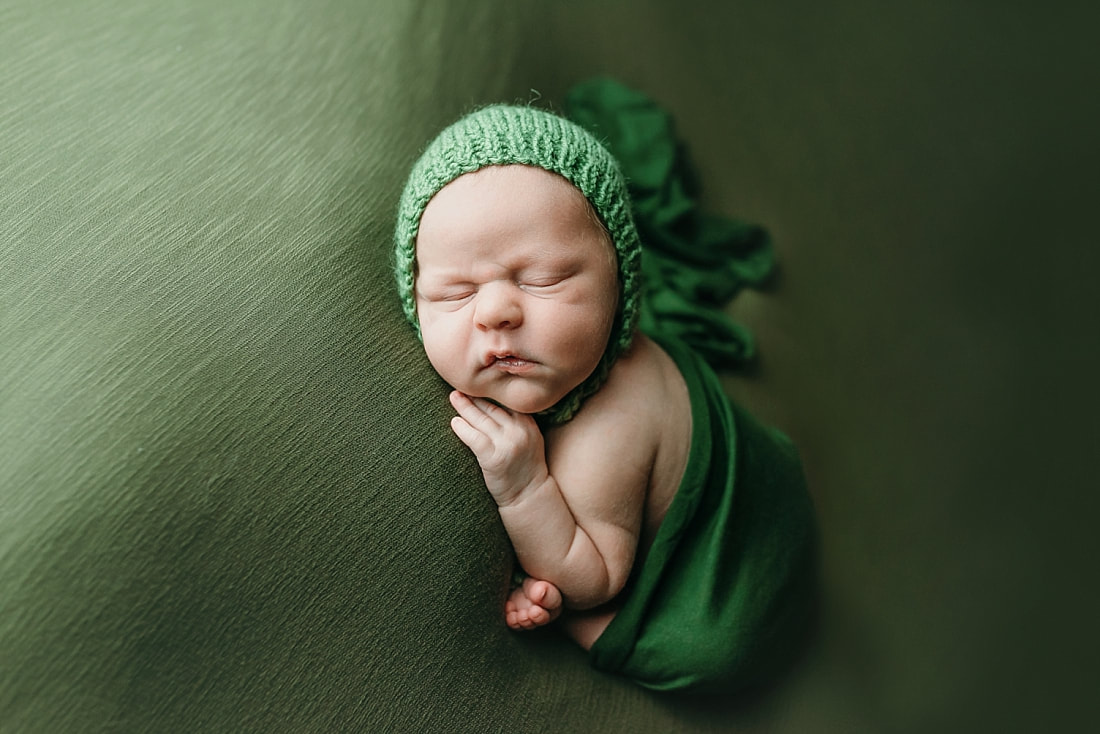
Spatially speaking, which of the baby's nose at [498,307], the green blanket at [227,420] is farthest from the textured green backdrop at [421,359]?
the baby's nose at [498,307]

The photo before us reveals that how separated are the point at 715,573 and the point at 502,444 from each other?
0.27m

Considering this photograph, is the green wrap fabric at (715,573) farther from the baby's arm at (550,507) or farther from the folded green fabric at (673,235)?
the folded green fabric at (673,235)

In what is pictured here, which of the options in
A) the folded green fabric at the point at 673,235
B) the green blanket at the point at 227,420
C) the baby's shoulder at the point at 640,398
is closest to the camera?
the green blanket at the point at 227,420

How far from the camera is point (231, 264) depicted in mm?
738

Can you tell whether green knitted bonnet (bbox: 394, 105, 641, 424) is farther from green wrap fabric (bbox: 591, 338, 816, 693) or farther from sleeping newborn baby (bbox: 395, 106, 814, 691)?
green wrap fabric (bbox: 591, 338, 816, 693)

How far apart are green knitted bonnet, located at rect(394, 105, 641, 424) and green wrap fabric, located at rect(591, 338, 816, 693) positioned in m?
0.14

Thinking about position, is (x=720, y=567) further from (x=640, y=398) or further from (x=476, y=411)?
(x=476, y=411)

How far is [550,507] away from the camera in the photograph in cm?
78

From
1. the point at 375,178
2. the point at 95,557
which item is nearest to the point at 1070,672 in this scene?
the point at 375,178

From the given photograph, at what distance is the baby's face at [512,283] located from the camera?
Result: 72 cm

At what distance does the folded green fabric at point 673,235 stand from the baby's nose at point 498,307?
1.46ft

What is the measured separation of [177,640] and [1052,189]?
138 cm

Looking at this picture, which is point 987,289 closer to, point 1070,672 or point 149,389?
point 1070,672

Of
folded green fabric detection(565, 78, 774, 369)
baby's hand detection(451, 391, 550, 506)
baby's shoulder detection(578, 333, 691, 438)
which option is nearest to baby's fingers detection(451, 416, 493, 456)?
baby's hand detection(451, 391, 550, 506)
